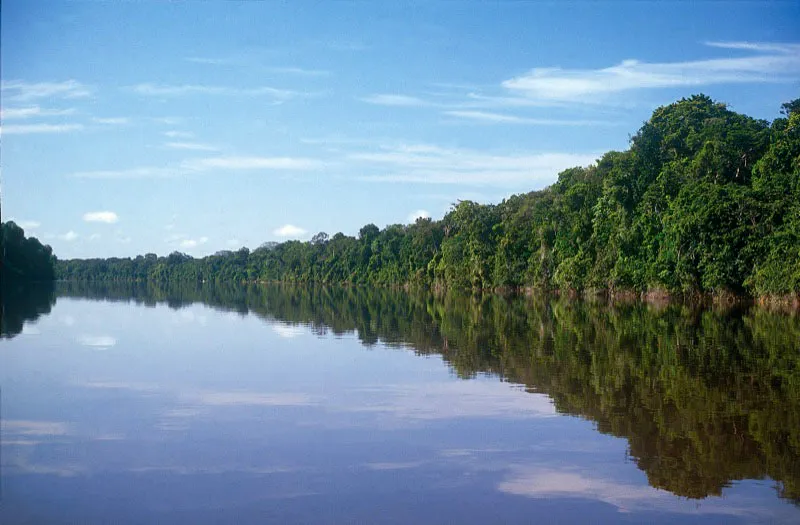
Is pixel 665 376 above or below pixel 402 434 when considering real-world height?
above

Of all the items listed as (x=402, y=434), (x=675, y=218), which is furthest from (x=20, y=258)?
(x=402, y=434)

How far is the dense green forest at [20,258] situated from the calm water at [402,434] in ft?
279

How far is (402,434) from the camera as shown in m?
10.2

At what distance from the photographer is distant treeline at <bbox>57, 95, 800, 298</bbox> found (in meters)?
44.1

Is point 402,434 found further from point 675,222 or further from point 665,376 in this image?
point 675,222

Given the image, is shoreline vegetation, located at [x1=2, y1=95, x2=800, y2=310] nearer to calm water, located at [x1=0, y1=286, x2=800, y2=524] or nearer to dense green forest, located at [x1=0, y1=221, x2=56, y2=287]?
calm water, located at [x1=0, y1=286, x2=800, y2=524]

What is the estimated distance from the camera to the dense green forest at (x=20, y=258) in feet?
315

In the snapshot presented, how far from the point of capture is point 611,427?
417 inches

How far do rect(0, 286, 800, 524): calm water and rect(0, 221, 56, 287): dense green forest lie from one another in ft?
279

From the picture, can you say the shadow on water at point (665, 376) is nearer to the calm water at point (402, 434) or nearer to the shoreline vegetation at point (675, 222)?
the calm water at point (402, 434)

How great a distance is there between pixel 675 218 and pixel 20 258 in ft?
293

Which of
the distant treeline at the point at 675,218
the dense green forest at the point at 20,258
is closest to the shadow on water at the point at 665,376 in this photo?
the distant treeline at the point at 675,218

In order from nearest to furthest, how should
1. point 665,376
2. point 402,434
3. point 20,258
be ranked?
point 402,434 → point 665,376 → point 20,258

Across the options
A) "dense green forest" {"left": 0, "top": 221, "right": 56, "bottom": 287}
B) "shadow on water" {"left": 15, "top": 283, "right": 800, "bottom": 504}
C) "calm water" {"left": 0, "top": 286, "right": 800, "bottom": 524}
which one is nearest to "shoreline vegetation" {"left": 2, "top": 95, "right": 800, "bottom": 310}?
"shadow on water" {"left": 15, "top": 283, "right": 800, "bottom": 504}
